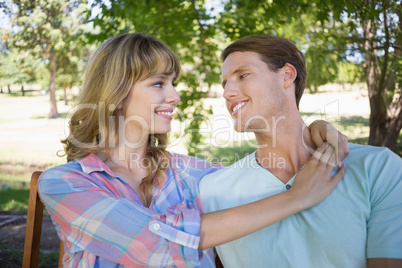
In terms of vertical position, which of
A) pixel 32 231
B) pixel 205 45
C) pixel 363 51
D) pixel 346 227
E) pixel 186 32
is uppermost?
pixel 186 32

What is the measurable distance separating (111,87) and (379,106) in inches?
120

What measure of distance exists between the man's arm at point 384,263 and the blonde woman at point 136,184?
0.98 feet

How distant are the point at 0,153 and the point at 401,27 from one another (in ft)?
18.7

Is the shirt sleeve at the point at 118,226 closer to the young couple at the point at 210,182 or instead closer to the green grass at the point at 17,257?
the young couple at the point at 210,182

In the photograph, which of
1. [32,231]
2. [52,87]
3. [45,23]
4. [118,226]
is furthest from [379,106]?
[52,87]

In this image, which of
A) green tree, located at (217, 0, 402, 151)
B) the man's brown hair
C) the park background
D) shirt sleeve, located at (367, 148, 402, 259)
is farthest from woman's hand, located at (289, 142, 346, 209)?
green tree, located at (217, 0, 402, 151)

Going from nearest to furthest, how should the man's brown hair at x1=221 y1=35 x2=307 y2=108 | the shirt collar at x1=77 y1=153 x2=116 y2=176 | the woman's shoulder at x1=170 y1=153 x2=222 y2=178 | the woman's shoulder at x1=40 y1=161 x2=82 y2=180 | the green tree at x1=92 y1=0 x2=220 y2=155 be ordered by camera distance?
the woman's shoulder at x1=40 y1=161 x2=82 y2=180
the shirt collar at x1=77 y1=153 x2=116 y2=176
the man's brown hair at x1=221 y1=35 x2=307 y2=108
the woman's shoulder at x1=170 y1=153 x2=222 y2=178
the green tree at x1=92 y1=0 x2=220 y2=155

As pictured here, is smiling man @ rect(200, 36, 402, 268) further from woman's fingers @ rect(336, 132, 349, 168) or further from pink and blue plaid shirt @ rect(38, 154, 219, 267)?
pink and blue plaid shirt @ rect(38, 154, 219, 267)

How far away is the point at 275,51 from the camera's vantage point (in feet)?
6.34

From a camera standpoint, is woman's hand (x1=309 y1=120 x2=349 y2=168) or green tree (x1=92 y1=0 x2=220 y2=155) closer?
woman's hand (x1=309 y1=120 x2=349 y2=168)

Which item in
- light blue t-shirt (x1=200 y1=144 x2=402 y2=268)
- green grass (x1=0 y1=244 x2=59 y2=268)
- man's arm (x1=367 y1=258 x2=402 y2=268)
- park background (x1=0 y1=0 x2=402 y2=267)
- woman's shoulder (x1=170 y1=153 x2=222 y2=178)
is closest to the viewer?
man's arm (x1=367 y1=258 x2=402 y2=268)

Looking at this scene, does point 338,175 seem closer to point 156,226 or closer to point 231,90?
point 231,90

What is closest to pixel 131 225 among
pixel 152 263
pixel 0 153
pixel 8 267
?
pixel 152 263

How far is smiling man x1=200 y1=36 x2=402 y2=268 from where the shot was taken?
1438 millimetres
